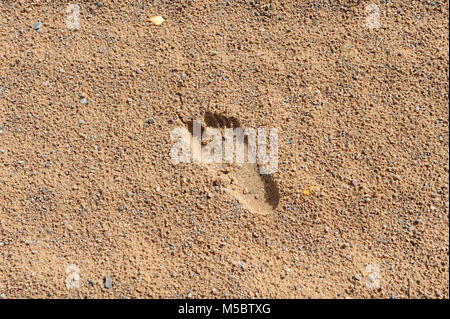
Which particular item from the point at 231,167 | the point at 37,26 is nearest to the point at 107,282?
the point at 231,167

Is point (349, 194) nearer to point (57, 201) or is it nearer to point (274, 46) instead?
point (274, 46)

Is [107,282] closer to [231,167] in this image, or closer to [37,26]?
[231,167]

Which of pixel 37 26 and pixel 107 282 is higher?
pixel 37 26

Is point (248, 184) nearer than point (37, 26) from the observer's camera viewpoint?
Yes

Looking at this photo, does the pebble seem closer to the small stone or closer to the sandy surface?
the sandy surface

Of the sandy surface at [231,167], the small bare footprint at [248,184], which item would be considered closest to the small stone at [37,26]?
the sandy surface at [231,167]

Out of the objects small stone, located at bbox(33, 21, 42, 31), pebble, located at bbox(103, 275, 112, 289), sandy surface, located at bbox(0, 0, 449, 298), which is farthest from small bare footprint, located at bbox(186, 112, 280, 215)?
small stone, located at bbox(33, 21, 42, 31)

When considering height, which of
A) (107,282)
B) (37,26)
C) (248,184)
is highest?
(37,26)

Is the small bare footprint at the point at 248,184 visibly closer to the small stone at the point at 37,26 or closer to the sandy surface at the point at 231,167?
→ the sandy surface at the point at 231,167
